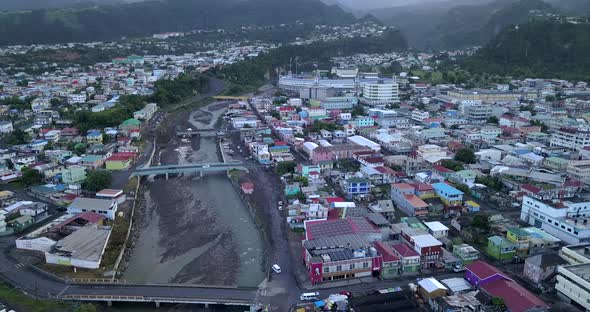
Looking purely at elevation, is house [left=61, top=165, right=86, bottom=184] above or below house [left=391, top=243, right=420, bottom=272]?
above

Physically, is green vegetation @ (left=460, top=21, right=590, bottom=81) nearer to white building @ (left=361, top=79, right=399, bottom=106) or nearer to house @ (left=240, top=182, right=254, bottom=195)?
white building @ (left=361, top=79, right=399, bottom=106)

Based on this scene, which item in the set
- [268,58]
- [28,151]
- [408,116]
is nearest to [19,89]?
[28,151]

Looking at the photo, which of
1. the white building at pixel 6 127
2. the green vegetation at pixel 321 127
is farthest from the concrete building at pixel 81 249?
the white building at pixel 6 127

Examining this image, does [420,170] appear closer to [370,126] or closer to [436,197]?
[436,197]

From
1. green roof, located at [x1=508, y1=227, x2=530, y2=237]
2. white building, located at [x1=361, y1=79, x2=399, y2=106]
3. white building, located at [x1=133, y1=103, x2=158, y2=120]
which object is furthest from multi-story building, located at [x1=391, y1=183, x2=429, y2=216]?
white building, located at [x1=361, y1=79, x2=399, y2=106]

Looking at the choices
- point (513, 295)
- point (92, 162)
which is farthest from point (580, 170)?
point (92, 162)
